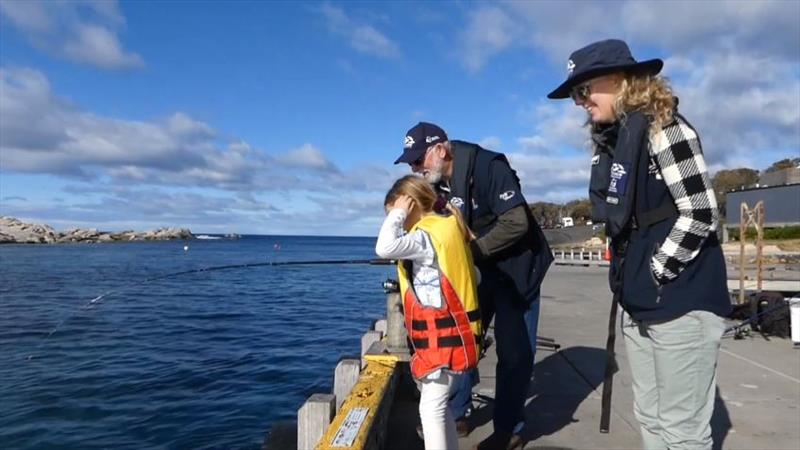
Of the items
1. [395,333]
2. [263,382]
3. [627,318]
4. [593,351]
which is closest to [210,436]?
[263,382]

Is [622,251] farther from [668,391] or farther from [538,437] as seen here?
[538,437]

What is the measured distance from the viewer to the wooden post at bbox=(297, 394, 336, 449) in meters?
3.73

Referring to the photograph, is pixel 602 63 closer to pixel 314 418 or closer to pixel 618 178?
pixel 618 178

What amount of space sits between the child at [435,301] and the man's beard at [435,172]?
1.91 ft

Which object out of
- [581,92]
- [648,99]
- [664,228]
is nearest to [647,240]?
[664,228]

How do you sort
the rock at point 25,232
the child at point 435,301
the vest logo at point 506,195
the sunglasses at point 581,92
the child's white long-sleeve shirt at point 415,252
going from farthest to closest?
the rock at point 25,232
the vest logo at point 506,195
the child at point 435,301
the child's white long-sleeve shirt at point 415,252
the sunglasses at point 581,92

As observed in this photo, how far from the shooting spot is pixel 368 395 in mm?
3912

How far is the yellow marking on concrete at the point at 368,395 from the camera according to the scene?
3129 mm

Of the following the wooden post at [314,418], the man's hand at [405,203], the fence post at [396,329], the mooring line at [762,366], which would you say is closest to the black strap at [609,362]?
the man's hand at [405,203]

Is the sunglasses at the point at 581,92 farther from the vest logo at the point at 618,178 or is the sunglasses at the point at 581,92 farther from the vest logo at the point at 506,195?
the vest logo at the point at 506,195

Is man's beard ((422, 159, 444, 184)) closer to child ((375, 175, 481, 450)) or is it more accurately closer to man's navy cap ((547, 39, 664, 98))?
child ((375, 175, 481, 450))

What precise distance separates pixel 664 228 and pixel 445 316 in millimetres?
1103

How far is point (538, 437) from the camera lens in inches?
167

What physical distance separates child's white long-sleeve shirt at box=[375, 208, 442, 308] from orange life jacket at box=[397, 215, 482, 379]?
27 millimetres
